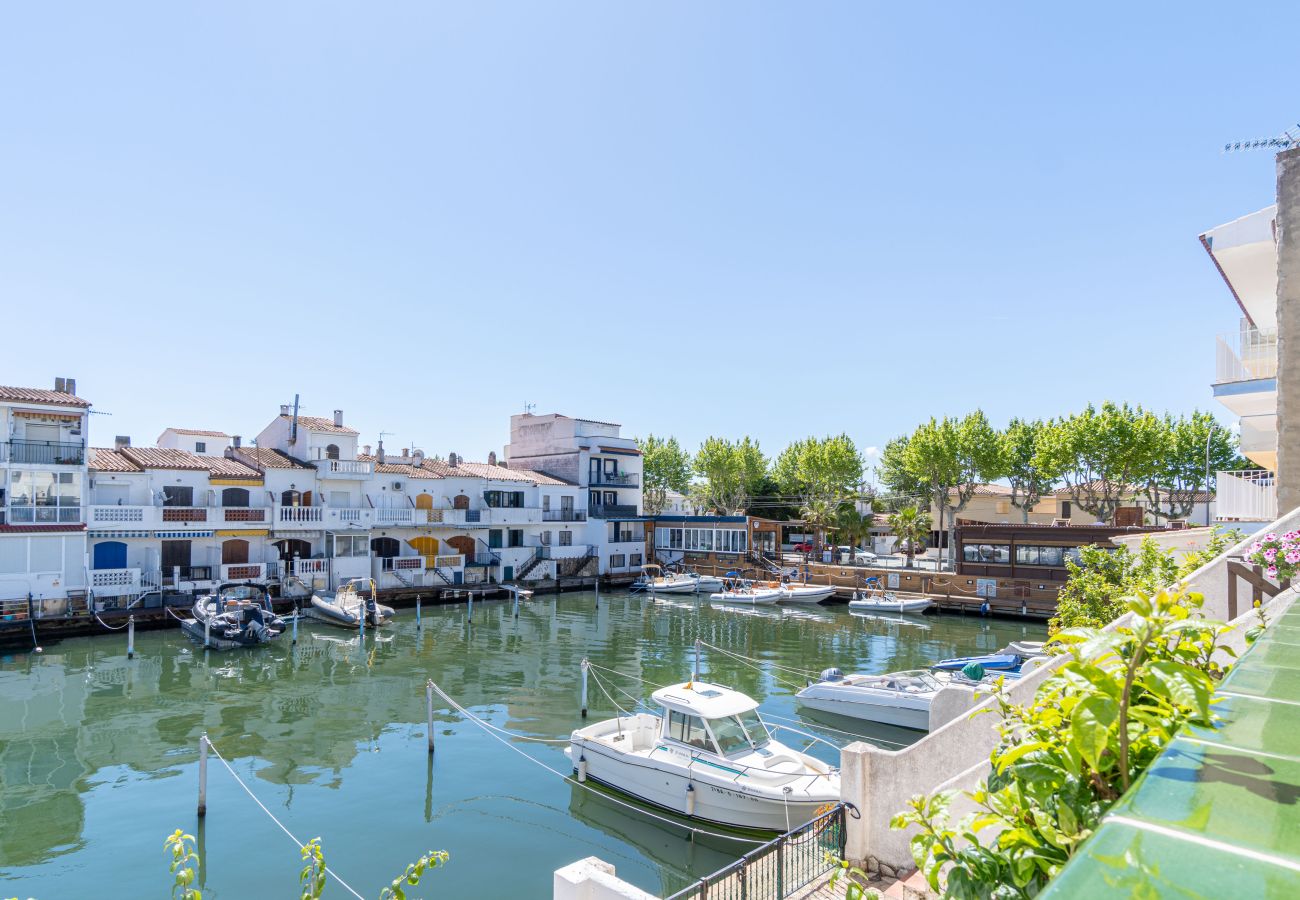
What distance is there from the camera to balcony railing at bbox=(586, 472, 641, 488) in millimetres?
60875

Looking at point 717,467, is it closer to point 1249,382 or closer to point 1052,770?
point 1249,382

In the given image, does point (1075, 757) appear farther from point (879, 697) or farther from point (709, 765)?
point (879, 697)

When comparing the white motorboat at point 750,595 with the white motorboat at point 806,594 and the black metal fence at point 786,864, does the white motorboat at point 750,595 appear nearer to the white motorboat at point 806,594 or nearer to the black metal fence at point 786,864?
the white motorboat at point 806,594

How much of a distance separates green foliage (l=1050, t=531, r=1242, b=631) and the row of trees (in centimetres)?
3701

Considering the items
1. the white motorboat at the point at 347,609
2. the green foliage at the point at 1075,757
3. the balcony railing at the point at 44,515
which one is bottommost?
the white motorboat at the point at 347,609

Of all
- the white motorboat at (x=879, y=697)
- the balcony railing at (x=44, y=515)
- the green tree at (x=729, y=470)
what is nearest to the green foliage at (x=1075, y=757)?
the white motorboat at (x=879, y=697)

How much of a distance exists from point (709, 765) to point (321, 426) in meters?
39.2

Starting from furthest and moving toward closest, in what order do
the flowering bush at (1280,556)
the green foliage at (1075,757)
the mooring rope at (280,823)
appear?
1. the mooring rope at (280,823)
2. the flowering bush at (1280,556)
3. the green foliage at (1075,757)

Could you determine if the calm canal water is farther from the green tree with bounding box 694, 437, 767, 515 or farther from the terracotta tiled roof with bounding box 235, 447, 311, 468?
the green tree with bounding box 694, 437, 767, 515

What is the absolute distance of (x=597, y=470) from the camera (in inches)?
2414

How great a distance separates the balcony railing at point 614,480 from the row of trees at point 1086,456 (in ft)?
73.6

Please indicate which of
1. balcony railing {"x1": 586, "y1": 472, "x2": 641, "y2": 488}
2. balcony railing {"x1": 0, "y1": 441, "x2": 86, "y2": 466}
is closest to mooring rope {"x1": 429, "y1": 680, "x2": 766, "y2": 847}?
balcony railing {"x1": 0, "y1": 441, "x2": 86, "y2": 466}

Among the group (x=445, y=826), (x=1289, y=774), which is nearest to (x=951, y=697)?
(x=445, y=826)

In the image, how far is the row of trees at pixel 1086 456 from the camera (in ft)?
167
